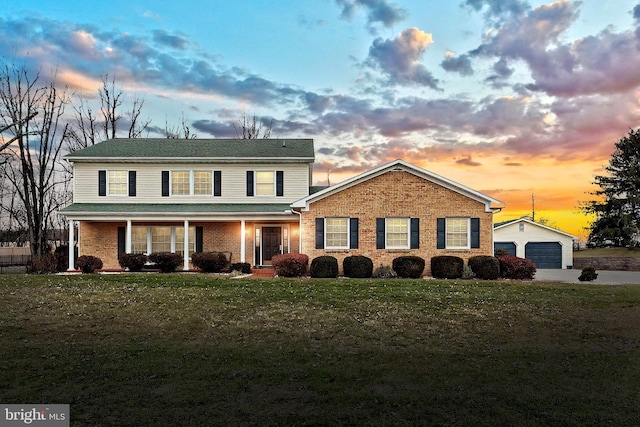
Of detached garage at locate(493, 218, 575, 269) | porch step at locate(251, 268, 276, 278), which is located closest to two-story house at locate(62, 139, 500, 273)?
porch step at locate(251, 268, 276, 278)

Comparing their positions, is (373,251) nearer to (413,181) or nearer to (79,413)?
(413,181)

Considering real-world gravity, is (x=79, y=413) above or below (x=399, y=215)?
below

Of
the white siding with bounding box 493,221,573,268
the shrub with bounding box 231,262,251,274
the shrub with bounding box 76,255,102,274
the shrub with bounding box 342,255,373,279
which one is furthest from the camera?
the white siding with bounding box 493,221,573,268

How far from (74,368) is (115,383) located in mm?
1446

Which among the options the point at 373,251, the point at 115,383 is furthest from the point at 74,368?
the point at 373,251

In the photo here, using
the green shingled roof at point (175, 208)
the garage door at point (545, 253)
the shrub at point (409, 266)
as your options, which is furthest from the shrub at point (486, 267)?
the garage door at point (545, 253)

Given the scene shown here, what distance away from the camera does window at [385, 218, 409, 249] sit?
78.0ft

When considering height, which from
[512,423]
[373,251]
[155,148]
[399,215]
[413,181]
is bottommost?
[512,423]

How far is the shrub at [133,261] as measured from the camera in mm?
24594

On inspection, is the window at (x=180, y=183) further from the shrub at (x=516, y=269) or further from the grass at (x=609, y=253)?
the grass at (x=609, y=253)

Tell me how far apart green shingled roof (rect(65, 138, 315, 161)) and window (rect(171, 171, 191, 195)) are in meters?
0.97

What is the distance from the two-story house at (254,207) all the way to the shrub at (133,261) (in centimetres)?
183

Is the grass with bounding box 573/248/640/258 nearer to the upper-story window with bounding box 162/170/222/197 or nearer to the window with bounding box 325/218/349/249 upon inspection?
the window with bounding box 325/218/349/249

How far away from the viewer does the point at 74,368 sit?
9727mm
